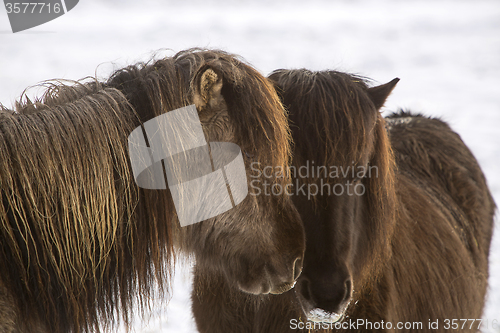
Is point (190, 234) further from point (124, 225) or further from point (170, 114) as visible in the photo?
point (170, 114)

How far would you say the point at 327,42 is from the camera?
1313 cm

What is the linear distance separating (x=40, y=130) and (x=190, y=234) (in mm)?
720

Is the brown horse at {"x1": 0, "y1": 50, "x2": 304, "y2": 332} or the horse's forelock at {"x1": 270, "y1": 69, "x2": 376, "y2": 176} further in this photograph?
the horse's forelock at {"x1": 270, "y1": 69, "x2": 376, "y2": 176}

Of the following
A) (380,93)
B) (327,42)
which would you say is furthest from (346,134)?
(327,42)

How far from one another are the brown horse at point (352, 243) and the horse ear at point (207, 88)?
1.77 feet

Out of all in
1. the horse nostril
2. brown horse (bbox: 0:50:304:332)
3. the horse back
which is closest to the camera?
brown horse (bbox: 0:50:304:332)

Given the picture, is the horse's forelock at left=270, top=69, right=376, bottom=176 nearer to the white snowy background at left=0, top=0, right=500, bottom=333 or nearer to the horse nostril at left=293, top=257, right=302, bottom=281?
the horse nostril at left=293, top=257, right=302, bottom=281

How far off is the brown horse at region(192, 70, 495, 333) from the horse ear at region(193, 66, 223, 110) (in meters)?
0.54

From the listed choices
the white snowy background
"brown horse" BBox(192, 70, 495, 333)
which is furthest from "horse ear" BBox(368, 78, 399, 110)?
the white snowy background

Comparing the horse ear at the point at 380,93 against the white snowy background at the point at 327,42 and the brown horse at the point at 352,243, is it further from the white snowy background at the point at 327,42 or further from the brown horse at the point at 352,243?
the white snowy background at the point at 327,42

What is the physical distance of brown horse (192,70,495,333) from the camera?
1946 millimetres

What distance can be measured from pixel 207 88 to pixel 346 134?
75 cm

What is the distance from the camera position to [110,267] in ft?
5.18

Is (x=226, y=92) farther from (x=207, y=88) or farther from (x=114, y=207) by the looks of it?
(x=114, y=207)
